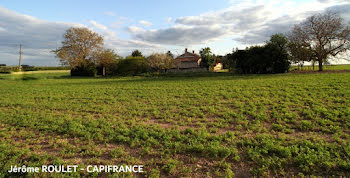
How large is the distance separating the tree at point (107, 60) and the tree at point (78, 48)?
1761 mm

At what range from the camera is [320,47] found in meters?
28.2

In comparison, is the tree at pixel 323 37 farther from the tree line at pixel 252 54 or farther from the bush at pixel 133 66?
the bush at pixel 133 66

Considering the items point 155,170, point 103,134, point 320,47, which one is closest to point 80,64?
point 103,134

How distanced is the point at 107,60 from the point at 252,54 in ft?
113

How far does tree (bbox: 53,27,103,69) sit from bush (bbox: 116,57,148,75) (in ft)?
26.4

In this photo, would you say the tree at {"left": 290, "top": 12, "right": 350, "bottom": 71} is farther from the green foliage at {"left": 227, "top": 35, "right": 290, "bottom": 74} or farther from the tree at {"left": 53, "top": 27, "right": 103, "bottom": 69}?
the tree at {"left": 53, "top": 27, "right": 103, "bottom": 69}

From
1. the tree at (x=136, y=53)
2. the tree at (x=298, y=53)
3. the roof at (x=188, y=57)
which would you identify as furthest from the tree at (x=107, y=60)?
the tree at (x=298, y=53)

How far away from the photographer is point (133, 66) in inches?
1754

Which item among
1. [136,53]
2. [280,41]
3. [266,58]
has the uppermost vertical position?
[136,53]

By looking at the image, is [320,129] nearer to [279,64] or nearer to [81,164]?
[81,164]

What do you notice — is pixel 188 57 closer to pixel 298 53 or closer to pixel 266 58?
pixel 266 58

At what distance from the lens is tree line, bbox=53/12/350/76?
2795cm

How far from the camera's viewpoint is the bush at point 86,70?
44.9 meters

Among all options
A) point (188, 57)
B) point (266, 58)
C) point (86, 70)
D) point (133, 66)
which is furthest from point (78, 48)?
point (266, 58)
